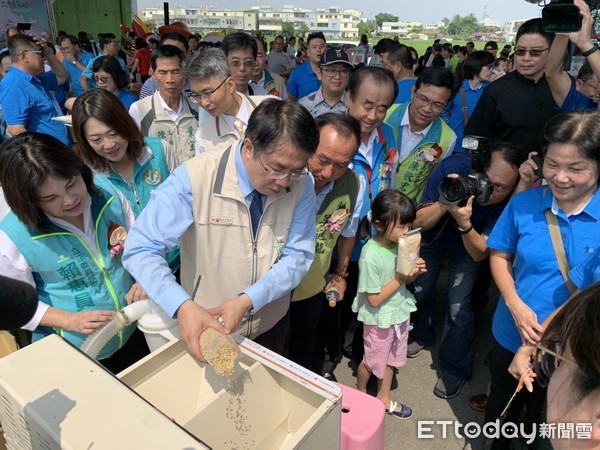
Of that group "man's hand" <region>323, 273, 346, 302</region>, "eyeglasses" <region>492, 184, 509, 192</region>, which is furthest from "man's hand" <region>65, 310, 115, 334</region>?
"eyeglasses" <region>492, 184, 509, 192</region>

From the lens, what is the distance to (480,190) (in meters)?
2.26

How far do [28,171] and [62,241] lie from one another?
0.99 ft

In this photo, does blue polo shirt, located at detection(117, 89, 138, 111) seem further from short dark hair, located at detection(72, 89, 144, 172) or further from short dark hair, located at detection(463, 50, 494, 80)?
short dark hair, located at detection(463, 50, 494, 80)

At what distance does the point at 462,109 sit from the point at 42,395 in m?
4.77

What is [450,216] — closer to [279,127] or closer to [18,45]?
[279,127]

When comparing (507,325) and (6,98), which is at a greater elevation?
(6,98)

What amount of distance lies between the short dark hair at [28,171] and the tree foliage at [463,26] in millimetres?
133110

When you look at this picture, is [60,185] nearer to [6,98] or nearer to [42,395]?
[42,395]

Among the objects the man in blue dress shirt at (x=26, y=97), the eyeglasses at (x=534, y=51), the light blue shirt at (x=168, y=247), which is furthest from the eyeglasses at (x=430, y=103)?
the man in blue dress shirt at (x=26, y=97)

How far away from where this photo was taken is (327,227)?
2.36m

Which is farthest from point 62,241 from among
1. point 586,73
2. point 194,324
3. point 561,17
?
point 586,73

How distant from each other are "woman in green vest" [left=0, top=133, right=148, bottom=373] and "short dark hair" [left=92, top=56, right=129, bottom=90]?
2.67m

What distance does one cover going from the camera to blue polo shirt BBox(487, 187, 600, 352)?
1.79 metres

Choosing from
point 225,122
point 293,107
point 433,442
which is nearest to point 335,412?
point 293,107
